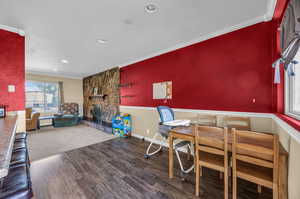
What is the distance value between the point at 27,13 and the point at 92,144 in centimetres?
301

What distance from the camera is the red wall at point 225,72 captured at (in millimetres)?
2012

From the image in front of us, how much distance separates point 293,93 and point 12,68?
4.40m

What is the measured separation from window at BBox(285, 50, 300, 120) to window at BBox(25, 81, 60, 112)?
8181 mm

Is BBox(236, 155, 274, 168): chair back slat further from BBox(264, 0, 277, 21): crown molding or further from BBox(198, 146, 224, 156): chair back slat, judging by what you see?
BBox(264, 0, 277, 21): crown molding

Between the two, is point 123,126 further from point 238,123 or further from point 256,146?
point 256,146

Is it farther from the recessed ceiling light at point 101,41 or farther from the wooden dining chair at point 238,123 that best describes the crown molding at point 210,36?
the wooden dining chair at point 238,123

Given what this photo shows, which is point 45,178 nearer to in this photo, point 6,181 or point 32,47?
point 6,181

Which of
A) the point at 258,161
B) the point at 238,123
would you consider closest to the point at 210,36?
the point at 238,123

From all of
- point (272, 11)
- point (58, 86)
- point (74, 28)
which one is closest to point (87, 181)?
point (74, 28)

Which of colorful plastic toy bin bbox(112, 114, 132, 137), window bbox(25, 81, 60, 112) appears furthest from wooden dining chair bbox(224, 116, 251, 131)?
window bbox(25, 81, 60, 112)

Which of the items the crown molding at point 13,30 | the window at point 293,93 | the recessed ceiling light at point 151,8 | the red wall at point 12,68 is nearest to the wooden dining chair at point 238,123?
the window at point 293,93

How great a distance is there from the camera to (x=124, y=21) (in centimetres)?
206

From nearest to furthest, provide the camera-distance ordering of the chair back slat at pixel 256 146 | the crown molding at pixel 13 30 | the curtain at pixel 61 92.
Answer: the chair back slat at pixel 256 146
the crown molding at pixel 13 30
the curtain at pixel 61 92

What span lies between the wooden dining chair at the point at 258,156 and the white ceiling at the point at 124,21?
176cm
